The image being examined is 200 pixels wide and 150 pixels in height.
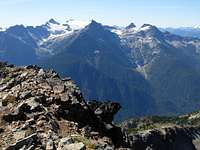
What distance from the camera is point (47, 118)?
35.4 metres

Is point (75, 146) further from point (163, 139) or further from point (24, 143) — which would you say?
point (163, 139)

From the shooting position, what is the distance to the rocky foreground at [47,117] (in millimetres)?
30188

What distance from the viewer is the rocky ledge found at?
Result: 30.1 m

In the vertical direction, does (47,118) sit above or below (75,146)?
below

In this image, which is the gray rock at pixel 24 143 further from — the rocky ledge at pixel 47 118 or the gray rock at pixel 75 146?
the gray rock at pixel 75 146

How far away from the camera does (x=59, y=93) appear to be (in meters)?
43.5

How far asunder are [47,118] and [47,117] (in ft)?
0.84

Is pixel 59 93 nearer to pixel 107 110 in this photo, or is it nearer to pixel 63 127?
pixel 63 127

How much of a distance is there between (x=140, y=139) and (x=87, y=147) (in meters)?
134

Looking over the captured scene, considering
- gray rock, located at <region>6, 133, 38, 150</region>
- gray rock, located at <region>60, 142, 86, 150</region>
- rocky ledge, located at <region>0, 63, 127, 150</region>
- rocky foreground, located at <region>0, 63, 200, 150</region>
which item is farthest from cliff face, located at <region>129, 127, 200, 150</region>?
gray rock, located at <region>6, 133, 38, 150</region>

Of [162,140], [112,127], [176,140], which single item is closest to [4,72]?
[112,127]

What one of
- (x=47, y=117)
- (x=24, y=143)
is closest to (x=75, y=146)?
(x=24, y=143)

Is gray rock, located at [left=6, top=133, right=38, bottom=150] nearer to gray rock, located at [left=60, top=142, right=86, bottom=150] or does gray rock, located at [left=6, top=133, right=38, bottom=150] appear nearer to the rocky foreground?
the rocky foreground

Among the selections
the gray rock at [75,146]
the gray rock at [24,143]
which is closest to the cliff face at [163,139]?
the gray rock at [75,146]
